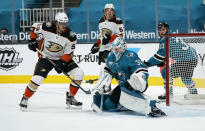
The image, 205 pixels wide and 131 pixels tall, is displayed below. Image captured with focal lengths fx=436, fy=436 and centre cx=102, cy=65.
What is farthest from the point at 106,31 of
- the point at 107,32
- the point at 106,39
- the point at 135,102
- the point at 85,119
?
the point at 85,119

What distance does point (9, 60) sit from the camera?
22.4 feet

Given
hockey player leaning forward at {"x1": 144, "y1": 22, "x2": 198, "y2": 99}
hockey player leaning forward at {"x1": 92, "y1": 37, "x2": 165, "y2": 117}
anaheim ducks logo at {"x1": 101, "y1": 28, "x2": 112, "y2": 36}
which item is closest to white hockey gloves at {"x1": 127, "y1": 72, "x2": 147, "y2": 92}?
hockey player leaning forward at {"x1": 92, "y1": 37, "x2": 165, "y2": 117}

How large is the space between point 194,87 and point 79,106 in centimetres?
123

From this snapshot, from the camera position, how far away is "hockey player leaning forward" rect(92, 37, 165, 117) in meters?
3.45

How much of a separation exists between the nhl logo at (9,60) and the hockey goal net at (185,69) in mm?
3105

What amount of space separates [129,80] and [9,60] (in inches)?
147

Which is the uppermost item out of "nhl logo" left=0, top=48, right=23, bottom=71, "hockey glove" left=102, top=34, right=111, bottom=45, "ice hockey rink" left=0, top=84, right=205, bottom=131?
"hockey glove" left=102, top=34, right=111, bottom=45

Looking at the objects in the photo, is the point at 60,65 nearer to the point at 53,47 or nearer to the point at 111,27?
the point at 53,47

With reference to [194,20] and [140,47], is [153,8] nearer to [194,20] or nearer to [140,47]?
[194,20]

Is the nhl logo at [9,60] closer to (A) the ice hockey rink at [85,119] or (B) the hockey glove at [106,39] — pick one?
(B) the hockey glove at [106,39]

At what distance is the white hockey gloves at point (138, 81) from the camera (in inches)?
133

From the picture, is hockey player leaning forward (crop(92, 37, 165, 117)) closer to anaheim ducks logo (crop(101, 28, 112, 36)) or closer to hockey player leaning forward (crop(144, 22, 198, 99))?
hockey player leaning forward (crop(144, 22, 198, 99))

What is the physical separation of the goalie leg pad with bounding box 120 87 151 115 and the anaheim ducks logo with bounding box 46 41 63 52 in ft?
2.91

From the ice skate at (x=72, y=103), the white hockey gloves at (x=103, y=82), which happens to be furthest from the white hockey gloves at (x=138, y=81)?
the ice skate at (x=72, y=103)
